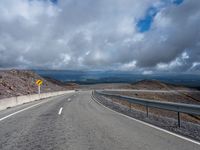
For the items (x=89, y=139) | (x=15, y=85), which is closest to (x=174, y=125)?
(x=89, y=139)

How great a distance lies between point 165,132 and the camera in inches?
324

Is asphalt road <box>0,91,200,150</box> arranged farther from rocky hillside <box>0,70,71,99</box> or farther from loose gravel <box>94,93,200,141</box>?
rocky hillside <box>0,70,71,99</box>

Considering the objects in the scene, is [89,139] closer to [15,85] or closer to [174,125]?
[174,125]

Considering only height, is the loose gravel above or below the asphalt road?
below

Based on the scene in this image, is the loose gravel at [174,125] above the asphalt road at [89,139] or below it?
below

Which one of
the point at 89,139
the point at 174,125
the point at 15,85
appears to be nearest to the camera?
the point at 89,139

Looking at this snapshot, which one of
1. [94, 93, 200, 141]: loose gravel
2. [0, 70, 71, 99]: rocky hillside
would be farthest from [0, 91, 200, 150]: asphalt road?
[0, 70, 71, 99]: rocky hillside

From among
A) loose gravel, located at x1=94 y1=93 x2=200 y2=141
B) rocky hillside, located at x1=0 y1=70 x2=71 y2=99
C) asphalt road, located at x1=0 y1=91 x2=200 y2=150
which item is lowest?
loose gravel, located at x1=94 y1=93 x2=200 y2=141

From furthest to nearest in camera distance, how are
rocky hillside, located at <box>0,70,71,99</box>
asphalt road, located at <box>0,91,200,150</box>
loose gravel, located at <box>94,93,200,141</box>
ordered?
1. rocky hillside, located at <box>0,70,71,99</box>
2. loose gravel, located at <box>94,93,200,141</box>
3. asphalt road, located at <box>0,91,200,150</box>

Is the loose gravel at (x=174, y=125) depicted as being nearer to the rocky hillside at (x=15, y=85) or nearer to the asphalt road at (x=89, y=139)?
the asphalt road at (x=89, y=139)

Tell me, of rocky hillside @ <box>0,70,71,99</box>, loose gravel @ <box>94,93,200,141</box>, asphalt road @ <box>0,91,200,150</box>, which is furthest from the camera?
rocky hillside @ <box>0,70,71,99</box>

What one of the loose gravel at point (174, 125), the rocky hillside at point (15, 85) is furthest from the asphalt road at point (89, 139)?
the rocky hillside at point (15, 85)

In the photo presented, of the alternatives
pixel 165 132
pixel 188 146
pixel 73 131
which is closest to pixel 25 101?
pixel 73 131

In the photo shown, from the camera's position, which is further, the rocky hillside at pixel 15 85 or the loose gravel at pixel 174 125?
the rocky hillside at pixel 15 85
